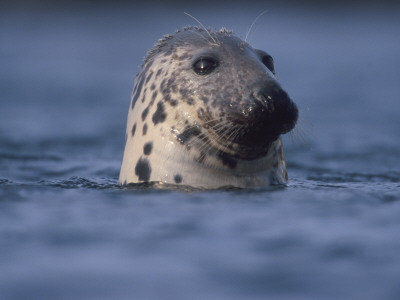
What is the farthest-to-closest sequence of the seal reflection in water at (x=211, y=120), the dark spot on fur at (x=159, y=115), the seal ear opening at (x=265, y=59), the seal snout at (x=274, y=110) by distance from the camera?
the seal ear opening at (x=265, y=59), the dark spot on fur at (x=159, y=115), the seal reflection in water at (x=211, y=120), the seal snout at (x=274, y=110)

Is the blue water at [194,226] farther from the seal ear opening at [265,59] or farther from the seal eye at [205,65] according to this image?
the seal eye at [205,65]

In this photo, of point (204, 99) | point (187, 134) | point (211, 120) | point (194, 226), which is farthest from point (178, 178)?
point (194, 226)

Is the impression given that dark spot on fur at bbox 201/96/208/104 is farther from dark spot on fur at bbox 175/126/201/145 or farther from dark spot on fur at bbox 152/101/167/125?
dark spot on fur at bbox 152/101/167/125

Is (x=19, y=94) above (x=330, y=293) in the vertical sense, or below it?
above

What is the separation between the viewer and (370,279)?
3.89 meters

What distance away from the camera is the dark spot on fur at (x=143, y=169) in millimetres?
6211

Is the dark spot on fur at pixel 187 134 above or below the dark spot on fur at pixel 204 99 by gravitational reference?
below

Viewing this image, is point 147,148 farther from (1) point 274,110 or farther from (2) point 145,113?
(1) point 274,110

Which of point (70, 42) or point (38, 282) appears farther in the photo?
point (70, 42)

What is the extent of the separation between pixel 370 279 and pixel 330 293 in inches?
11.5

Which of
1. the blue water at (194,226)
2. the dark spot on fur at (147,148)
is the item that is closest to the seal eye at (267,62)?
the blue water at (194,226)

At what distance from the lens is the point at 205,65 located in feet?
20.3

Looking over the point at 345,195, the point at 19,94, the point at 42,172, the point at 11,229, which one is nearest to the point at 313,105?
the point at 19,94

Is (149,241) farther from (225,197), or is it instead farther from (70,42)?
(70,42)
